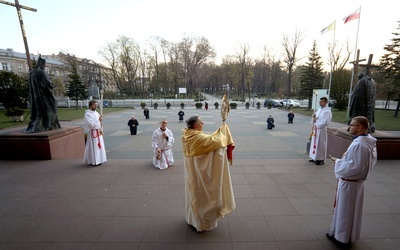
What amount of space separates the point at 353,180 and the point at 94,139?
654 cm

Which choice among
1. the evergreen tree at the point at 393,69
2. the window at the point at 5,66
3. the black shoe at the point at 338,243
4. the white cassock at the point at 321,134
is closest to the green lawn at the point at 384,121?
the evergreen tree at the point at 393,69

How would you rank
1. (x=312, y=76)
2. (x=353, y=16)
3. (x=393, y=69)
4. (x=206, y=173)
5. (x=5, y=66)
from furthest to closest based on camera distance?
(x=5, y=66) < (x=312, y=76) < (x=393, y=69) < (x=353, y=16) < (x=206, y=173)

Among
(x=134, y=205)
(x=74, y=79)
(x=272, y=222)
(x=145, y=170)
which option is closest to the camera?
(x=272, y=222)

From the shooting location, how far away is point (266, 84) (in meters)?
83.5

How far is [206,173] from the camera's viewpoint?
3223 millimetres

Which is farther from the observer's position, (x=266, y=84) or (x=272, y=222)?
(x=266, y=84)

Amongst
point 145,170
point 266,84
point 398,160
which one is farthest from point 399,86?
point 266,84

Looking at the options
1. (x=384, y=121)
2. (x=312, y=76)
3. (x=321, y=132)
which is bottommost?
(x=384, y=121)

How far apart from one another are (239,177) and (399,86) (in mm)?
26540

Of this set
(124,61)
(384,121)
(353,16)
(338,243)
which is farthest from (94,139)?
(124,61)

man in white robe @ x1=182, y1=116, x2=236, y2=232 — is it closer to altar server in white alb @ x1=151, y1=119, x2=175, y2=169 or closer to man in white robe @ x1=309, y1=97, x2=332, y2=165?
altar server in white alb @ x1=151, y1=119, x2=175, y2=169

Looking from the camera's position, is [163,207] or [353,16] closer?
[163,207]

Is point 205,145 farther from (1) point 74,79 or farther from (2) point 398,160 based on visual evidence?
(1) point 74,79

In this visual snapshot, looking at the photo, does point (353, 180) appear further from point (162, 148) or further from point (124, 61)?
point (124, 61)
